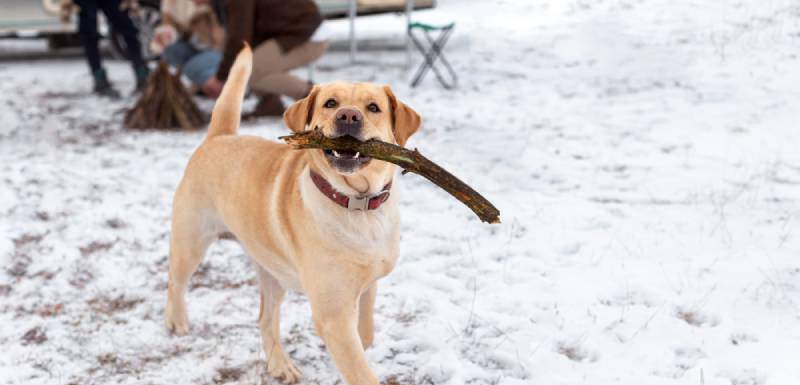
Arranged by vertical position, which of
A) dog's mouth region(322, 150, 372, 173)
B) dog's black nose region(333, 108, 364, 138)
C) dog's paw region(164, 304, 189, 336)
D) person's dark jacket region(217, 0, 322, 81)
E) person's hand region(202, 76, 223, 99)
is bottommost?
dog's paw region(164, 304, 189, 336)

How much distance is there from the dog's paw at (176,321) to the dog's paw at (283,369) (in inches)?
22.7

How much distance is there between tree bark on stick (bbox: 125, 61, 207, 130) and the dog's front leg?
4.91 metres

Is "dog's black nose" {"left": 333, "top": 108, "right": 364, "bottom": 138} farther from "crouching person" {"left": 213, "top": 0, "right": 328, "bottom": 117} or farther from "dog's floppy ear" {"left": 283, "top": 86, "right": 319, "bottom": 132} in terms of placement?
"crouching person" {"left": 213, "top": 0, "right": 328, "bottom": 117}

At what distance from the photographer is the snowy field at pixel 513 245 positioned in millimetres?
3125

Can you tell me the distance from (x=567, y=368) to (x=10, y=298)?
2.80 meters

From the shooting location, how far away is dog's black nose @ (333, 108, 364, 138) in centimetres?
224

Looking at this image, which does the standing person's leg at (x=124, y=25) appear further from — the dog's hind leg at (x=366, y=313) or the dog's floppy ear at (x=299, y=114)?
the dog's hind leg at (x=366, y=313)

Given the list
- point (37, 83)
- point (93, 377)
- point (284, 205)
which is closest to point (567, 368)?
point (284, 205)

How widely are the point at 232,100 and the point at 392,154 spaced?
1.23 metres

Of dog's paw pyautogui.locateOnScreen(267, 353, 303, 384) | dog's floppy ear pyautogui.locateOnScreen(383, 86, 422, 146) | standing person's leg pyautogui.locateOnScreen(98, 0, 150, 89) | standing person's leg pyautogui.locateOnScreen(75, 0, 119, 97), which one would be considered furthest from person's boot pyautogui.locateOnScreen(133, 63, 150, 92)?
dog's floppy ear pyautogui.locateOnScreen(383, 86, 422, 146)

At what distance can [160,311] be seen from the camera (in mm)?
3658

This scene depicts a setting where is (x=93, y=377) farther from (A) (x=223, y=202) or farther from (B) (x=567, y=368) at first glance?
(B) (x=567, y=368)

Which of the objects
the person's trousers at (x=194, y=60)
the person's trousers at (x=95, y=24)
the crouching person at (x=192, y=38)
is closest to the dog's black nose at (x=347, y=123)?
the person's trousers at (x=194, y=60)

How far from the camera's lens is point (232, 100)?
3.20 m
